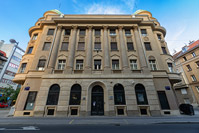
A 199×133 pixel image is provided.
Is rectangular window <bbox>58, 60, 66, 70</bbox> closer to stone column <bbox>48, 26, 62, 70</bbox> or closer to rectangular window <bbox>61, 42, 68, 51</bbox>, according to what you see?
stone column <bbox>48, 26, 62, 70</bbox>

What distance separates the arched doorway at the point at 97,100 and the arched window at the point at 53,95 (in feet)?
16.1

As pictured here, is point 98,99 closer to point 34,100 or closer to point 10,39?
point 34,100

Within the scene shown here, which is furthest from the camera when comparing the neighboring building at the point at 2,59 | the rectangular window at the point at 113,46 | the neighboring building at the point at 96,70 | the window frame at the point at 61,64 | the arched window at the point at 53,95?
the neighboring building at the point at 2,59

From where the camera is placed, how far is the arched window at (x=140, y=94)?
11.9m

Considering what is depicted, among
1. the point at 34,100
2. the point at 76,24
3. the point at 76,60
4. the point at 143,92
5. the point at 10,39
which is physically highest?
the point at 10,39

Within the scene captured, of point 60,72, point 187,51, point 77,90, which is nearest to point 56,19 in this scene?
point 60,72

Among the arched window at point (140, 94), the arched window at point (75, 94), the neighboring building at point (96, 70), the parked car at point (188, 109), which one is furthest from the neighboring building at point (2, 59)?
the parked car at point (188, 109)

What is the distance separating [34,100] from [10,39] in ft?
157

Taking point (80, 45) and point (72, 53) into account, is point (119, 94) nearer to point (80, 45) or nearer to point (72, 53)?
point (72, 53)

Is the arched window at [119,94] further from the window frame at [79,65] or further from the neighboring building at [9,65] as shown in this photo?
the neighboring building at [9,65]

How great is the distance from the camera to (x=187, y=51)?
2766 centimetres

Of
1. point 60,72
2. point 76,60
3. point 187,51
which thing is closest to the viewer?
point 60,72

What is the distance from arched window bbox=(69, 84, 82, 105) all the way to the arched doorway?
6.25 feet

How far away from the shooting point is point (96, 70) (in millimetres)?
13367
